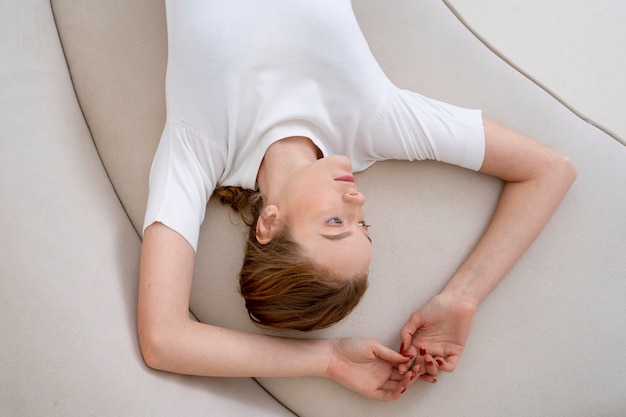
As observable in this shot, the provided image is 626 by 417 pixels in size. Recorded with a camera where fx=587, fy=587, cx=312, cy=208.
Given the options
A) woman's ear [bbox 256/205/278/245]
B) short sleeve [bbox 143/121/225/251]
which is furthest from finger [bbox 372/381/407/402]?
short sleeve [bbox 143/121/225/251]

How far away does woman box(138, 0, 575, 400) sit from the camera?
1.25 m

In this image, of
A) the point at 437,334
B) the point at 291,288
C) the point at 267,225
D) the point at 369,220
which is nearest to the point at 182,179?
the point at 267,225

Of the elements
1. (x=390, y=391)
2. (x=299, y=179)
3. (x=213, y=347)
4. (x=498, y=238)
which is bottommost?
(x=390, y=391)

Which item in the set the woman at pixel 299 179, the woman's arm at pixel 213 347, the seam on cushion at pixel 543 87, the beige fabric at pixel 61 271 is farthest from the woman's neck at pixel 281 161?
the seam on cushion at pixel 543 87

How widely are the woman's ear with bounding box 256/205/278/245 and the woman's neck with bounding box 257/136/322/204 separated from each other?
5 centimetres

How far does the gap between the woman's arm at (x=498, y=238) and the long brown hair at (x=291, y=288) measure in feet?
0.77

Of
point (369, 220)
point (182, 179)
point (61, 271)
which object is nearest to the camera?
point (61, 271)

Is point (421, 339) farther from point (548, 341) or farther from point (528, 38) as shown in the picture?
point (528, 38)

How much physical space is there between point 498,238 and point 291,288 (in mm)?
543

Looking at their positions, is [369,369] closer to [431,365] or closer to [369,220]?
[431,365]

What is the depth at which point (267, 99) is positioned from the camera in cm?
139

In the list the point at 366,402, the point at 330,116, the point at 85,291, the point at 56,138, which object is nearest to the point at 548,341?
the point at 366,402

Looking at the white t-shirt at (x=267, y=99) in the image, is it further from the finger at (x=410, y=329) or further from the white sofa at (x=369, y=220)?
the finger at (x=410, y=329)

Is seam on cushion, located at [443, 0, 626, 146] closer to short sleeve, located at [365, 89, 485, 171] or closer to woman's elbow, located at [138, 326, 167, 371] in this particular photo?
short sleeve, located at [365, 89, 485, 171]
